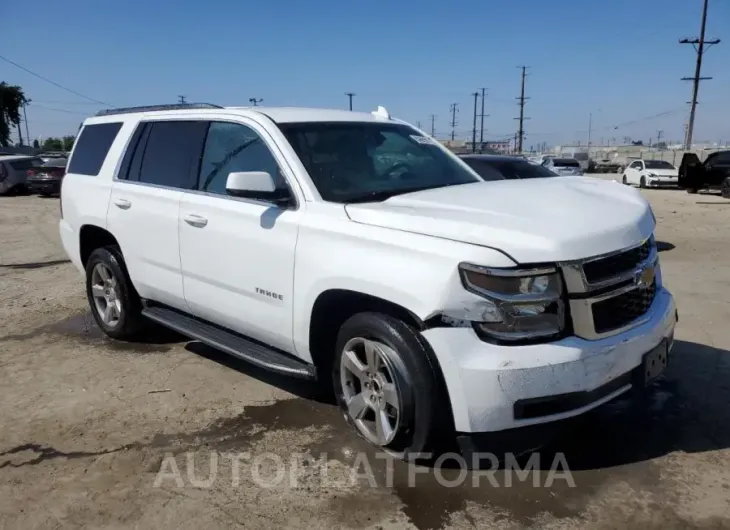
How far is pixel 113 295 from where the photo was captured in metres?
5.48

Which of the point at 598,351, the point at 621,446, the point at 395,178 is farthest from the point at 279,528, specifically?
the point at 395,178

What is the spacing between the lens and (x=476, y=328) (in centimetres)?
288

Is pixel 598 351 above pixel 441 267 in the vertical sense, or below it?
below

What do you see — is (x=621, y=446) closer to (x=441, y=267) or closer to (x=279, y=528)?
(x=441, y=267)

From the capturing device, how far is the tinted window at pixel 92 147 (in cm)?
547

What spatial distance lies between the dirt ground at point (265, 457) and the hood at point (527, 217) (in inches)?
46.9

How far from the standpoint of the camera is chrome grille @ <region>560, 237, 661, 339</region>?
291cm

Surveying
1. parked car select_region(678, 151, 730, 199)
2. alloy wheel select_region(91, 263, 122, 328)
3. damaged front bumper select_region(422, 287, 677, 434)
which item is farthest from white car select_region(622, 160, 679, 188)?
damaged front bumper select_region(422, 287, 677, 434)

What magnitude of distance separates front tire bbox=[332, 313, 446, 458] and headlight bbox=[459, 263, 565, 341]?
37cm

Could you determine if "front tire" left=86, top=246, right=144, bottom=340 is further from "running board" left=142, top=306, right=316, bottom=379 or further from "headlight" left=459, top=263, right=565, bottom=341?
"headlight" left=459, top=263, right=565, bottom=341

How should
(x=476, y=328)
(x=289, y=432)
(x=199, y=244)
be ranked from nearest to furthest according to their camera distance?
(x=476, y=328)
(x=289, y=432)
(x=199, y=244)

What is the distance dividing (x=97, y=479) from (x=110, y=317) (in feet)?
8.18

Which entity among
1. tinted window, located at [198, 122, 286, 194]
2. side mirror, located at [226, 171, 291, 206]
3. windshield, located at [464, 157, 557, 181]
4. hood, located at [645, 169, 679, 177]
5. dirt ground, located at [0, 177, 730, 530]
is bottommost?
dirt ground, located at [0, 177, 730, 530]

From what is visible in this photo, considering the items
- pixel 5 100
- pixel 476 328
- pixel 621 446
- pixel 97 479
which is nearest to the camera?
pixel 476 328
